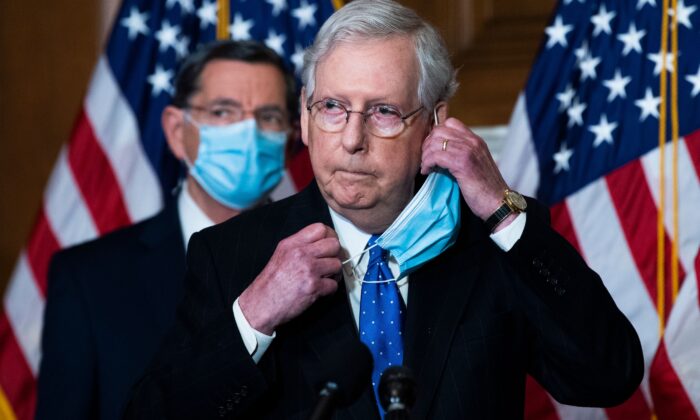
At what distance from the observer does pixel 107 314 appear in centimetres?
341

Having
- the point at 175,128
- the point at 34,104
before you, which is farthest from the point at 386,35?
the point at 34,104

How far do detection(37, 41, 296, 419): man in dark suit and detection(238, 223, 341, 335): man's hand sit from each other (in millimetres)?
1254

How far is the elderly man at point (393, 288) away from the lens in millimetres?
2158

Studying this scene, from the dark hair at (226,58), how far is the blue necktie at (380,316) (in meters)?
1.50

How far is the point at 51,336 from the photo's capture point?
3354 millimetres

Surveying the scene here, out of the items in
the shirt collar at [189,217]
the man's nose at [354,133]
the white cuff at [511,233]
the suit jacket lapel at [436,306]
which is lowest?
the shirt collar at [189,217]

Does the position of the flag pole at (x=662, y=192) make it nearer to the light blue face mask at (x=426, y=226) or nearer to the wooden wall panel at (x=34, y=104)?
the light blue face mask at (x=426, y=226)

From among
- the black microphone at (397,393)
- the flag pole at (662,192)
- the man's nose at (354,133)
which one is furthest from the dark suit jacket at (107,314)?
the black microphone at (397,393)

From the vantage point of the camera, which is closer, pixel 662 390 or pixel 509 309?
pixel 509 309

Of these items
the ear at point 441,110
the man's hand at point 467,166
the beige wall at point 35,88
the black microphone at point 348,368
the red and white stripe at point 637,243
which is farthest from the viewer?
the beige wall at point 35,88

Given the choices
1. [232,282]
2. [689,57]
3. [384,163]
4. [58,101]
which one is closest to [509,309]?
[384,163]

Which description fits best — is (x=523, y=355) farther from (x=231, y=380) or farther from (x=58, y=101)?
(x=58, y=101)

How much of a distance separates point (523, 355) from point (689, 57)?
158cm

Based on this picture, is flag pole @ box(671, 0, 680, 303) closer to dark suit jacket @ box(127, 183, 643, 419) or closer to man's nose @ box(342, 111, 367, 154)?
dark suit jacket @ box(127, 183, 643, 419)
